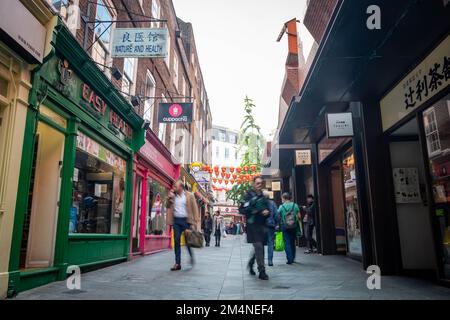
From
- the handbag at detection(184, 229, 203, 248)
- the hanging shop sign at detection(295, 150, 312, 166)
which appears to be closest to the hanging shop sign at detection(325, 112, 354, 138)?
the handbag at detection(184, 229, 203, 248)

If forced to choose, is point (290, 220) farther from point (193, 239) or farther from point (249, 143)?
point (249, 143)

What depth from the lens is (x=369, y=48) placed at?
18.8 feet

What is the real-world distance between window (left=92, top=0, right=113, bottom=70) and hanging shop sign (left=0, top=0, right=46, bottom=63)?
3348 mm

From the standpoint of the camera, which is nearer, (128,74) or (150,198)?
(128,74)

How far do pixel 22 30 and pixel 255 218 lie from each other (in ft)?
14.5

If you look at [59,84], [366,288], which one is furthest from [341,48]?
[59,84]

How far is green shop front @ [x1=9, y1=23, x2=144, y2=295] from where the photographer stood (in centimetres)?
516

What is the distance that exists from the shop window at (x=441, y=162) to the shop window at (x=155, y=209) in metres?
9.15

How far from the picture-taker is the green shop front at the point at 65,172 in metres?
5.16

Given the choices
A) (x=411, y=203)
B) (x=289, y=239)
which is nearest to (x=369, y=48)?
(x=411, y=203)

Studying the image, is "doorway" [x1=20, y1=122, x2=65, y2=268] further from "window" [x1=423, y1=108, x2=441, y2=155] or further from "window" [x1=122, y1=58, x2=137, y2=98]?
"window" [x1=423, y1=108, x2=441, y2=155]

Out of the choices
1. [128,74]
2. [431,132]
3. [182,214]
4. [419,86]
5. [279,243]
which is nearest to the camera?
[431,132]
